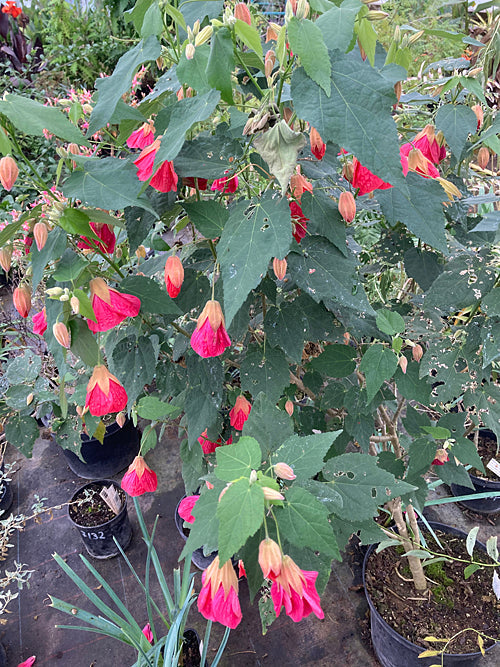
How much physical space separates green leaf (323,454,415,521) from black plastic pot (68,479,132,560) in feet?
4.06

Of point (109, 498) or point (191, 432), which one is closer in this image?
point (191, 432)

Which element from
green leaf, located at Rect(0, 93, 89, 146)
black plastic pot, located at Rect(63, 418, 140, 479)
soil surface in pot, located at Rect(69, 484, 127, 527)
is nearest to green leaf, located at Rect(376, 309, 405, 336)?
green leaf, located at Rect(0, 93, 89, 146)

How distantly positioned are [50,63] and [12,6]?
91 centimetres

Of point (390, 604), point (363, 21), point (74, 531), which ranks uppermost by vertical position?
point (363, 21)

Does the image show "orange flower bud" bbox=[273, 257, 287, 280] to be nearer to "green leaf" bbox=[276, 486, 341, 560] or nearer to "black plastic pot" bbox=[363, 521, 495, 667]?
"green leaf" bbox=[276, 486, 341, 560]

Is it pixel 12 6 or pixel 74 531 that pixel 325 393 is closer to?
pixel 74 531

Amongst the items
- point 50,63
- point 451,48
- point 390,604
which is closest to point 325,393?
point 390,604

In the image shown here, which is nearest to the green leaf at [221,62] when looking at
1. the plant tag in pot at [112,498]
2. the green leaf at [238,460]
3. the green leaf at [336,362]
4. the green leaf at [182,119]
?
the green leaf at [182,119]

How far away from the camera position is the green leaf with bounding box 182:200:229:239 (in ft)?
2.61

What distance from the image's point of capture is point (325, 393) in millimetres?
1120

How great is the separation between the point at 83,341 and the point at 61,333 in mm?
60

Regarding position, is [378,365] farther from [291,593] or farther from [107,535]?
[107,535]

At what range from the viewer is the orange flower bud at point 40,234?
736mm

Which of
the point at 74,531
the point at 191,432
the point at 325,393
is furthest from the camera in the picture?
the point at 74,531
